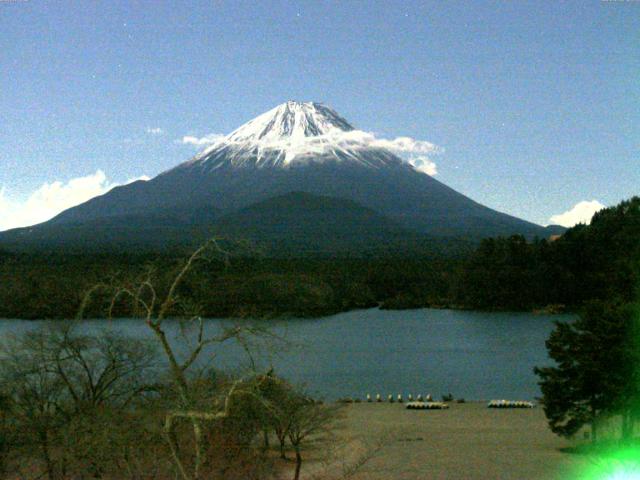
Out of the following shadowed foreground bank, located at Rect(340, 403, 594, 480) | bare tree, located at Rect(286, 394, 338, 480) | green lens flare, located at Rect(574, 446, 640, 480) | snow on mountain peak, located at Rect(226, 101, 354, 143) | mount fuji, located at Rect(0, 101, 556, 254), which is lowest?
shadowed foreground bank, located at Rect(340, 403, 594, 480)

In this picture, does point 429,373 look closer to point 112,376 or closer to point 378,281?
point 112,376

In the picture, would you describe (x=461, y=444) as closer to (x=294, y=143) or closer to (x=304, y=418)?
(x=304, y=418)

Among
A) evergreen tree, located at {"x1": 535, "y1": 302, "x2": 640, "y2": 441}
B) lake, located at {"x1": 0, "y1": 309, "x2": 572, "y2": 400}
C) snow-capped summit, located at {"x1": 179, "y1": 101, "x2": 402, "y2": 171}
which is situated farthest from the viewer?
snow-capped summit, located at {"x1": 179, "y1": 101, "x2": 402, "y2": 171}

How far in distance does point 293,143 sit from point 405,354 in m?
79.0

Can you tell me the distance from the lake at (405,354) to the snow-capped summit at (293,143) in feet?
206

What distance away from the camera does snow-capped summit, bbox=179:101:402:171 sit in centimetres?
10275

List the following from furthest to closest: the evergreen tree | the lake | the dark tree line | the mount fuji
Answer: the mount fuji → the dark tree line → the lake → the evergreen tree

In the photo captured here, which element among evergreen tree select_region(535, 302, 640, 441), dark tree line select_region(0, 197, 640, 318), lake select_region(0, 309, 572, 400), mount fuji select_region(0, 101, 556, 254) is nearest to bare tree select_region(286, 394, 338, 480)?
evergreen tree select_region(535, 302, 640, 441)

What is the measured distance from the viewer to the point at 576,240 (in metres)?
47.9

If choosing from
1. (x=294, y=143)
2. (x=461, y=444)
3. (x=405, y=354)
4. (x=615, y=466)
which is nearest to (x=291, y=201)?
(x=294, y=143)

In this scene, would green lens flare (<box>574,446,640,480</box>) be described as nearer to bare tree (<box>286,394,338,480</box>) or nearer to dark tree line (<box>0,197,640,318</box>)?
bare tree (<box>286,394,338,480</box>)

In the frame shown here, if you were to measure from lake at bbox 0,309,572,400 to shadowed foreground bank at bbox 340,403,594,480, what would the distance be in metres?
1.74

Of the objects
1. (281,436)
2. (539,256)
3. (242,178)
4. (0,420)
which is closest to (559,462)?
(281,436)

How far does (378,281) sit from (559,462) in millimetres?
38692
